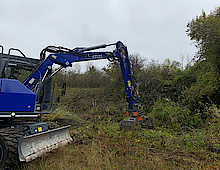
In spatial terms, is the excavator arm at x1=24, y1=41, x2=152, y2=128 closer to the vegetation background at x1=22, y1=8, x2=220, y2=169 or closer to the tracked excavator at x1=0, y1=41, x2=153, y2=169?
the tracked excavator at x1=0, y1=41, x2=153, y2=169

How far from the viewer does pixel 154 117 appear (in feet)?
28.8

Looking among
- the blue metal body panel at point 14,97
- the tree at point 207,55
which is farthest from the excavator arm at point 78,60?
the tree at point 207,55

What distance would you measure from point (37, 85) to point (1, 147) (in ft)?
6.18

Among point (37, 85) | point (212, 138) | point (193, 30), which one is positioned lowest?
point (212, 138)

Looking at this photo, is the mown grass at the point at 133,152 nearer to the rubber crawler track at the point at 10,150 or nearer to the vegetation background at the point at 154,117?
the vegetation background at the point at 154,117

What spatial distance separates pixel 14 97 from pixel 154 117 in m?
6.66

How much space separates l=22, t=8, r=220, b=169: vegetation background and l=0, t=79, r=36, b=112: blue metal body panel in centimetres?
133

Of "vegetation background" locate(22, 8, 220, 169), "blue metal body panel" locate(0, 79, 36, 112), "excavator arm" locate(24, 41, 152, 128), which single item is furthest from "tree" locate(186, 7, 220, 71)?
"blue metal body panel" locate(0, 79, 36, 112)

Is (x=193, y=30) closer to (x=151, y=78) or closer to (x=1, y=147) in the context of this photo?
(x=151, y=78)

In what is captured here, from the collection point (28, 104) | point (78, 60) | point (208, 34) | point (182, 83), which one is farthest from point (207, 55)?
point (28, 104)

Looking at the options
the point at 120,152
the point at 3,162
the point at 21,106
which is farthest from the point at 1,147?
the point at 120,152

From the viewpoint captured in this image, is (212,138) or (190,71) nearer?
(212,138)

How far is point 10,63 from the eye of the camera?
4.59 meters

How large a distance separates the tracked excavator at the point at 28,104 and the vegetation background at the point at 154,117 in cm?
42
